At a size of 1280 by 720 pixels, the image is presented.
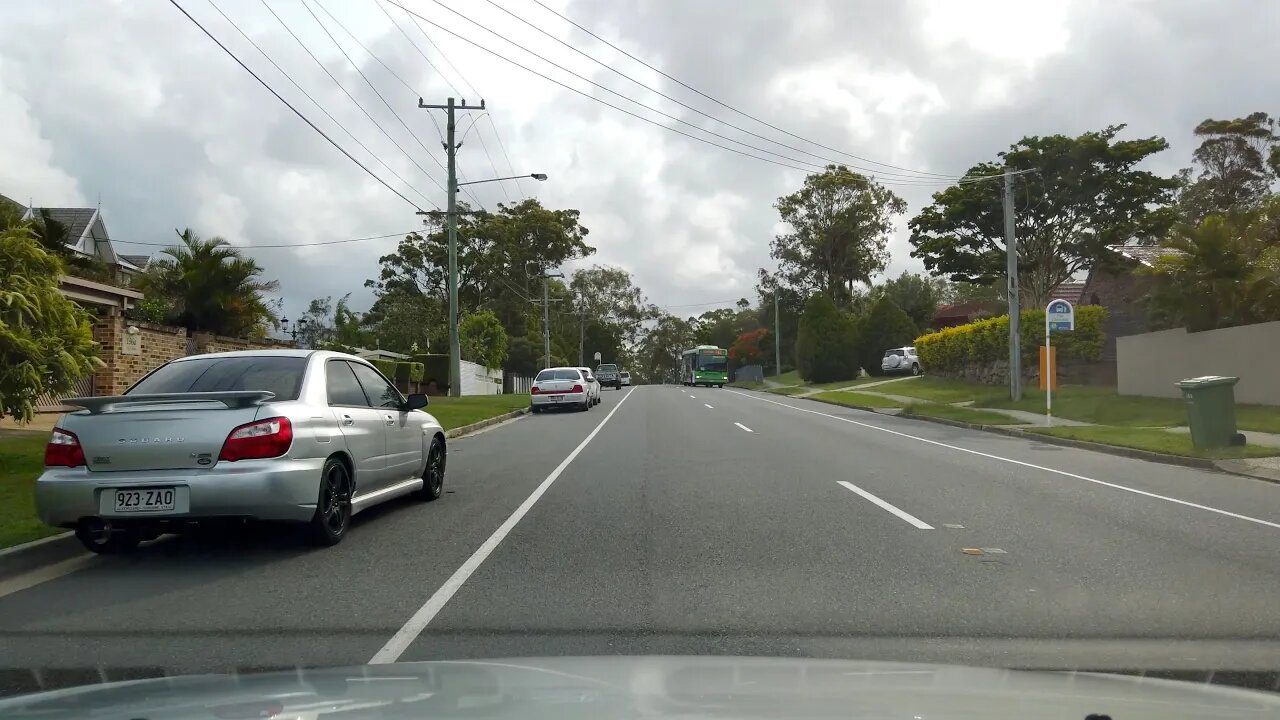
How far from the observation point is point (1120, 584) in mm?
6375

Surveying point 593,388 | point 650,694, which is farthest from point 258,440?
point 593,388

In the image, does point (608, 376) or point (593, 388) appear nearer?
point (593, 388)

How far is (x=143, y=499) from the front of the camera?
681 cm

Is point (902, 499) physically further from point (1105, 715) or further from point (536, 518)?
point (1105, 715)

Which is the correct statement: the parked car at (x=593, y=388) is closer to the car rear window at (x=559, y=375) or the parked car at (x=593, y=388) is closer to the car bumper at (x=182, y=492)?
the car rear window at (x=559, y=375)

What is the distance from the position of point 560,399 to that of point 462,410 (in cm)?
414

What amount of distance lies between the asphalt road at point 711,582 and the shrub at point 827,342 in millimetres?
40441

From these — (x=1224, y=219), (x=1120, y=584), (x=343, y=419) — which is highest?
(x=1224, y=219)

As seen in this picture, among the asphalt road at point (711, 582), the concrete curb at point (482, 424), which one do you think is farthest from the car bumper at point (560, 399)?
the asphalt road at point (711, 582)

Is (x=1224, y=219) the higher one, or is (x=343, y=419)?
(x=1224, y=219)

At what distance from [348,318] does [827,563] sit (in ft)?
168

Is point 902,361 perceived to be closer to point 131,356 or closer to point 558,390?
point 558,390

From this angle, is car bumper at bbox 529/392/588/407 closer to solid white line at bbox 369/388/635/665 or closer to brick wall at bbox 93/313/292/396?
brick wall at bbox 93/313/292/396

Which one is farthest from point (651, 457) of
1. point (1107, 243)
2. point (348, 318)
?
point (348, 318)
